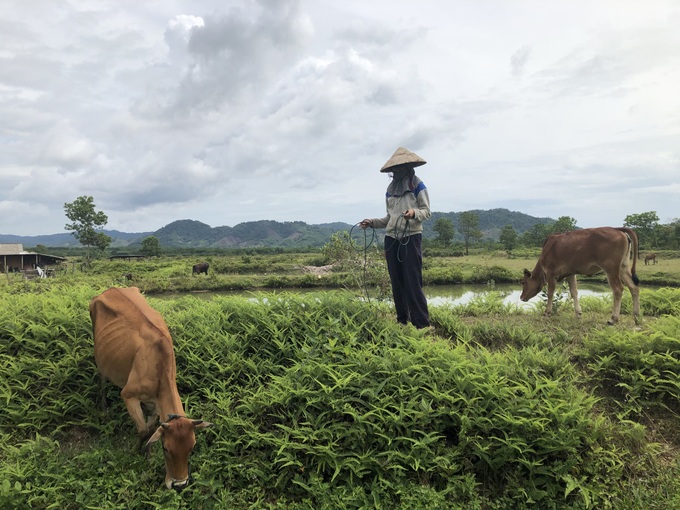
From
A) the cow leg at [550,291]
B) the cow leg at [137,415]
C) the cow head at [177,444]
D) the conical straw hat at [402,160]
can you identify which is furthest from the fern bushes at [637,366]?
the cow leg at [137,415]

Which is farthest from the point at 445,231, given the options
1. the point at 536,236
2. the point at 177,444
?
the point at 177,444

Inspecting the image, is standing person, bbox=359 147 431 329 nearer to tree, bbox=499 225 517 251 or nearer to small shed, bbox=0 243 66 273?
small shed, bbox=0 243 66 273

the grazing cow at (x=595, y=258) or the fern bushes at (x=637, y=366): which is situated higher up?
the grazing cow at (x=595, y=258)

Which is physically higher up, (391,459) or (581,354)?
(581,354)

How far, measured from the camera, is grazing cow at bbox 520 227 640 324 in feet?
20.0

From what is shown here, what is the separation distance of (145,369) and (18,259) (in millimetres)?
42895

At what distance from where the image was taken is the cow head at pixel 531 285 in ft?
24.1

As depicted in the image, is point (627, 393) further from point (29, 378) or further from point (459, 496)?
point (29, 378)

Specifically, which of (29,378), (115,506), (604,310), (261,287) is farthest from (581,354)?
(261,287)

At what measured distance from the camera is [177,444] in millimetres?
3039

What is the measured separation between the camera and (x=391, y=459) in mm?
3391

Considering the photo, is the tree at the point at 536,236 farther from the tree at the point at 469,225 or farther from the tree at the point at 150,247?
the tree at the point at 150,247

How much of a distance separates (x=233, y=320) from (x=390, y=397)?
101 inches

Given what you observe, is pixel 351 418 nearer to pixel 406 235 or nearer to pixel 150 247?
pixel 406 235
